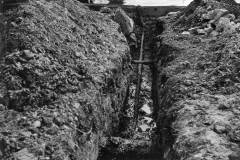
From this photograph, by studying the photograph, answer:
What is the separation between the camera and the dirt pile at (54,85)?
4607 mm

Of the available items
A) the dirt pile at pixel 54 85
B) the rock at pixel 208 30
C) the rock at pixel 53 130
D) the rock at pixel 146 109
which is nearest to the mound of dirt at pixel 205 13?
the rock at pixel 208 30

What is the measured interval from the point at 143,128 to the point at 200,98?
186 cm

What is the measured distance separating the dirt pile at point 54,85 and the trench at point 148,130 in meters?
A: 0.33

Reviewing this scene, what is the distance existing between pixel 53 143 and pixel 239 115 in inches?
97.8

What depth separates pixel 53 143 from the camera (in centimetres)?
455

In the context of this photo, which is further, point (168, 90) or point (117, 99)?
point (117, 99)

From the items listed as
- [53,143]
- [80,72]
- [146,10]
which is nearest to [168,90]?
[80,72]

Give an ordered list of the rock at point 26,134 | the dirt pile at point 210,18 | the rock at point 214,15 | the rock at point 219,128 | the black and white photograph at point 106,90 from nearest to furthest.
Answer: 1. the rock at point 26,134
2. the black and white photograph at point 106,90
3. the rock at point 219,128
4. the dirt pile at point 210,18
5. the rock at point 214,15

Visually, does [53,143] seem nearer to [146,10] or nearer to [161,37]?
[161,37]

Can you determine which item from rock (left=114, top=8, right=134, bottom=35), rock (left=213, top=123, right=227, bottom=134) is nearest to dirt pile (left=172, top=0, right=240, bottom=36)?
rock (left=114, top=8, right=134, bottom=35)

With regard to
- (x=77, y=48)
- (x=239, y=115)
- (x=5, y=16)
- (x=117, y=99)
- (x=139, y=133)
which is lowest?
(x=139, y=133)

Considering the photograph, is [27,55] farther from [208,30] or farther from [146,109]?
[208,30]

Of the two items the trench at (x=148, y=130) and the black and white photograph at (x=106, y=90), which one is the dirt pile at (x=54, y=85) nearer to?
the black and white photograph at (x=106, y=90)

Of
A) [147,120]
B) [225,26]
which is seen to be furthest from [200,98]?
[225,26]
